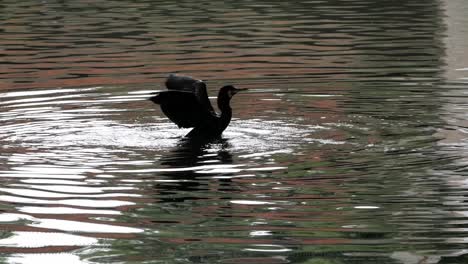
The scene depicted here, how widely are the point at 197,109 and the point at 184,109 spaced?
0.15 m

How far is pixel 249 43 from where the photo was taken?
2756cm

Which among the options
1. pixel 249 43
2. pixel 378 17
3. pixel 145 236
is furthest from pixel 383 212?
pixel 378 17

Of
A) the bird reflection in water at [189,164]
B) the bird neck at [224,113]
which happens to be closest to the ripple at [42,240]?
the bird reflection in water at [189,164]

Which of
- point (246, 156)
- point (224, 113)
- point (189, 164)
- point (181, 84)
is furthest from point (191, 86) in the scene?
point (189, 164)

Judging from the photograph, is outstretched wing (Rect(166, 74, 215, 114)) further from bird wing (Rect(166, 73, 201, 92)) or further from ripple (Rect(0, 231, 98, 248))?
ripple (Rect(0, 231, 98, 248))

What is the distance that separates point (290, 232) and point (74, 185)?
2.77 m

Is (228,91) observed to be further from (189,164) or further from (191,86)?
(189,164)

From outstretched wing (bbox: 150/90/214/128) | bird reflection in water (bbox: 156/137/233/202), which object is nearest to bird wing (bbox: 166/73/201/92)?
outstretched wing (bbox: 150/90/214/128)

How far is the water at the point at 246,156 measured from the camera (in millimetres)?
10180

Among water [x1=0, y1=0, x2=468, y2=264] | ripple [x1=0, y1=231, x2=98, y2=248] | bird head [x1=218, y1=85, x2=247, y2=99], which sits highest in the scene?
bird head [x1=218, y1=85, x2=247, y2=99]

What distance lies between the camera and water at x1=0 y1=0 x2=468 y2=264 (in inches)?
401

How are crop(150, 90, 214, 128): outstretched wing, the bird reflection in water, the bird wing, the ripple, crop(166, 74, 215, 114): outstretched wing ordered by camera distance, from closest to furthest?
the ripple < the bird reflection in water < crop(150, 90, 214, 128): outstretched wing < crop(166, 74, 215, 114): outstretched wing < the bird wing

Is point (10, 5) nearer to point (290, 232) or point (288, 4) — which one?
point (288, 4)

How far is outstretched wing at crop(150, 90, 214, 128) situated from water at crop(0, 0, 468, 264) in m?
0.26
